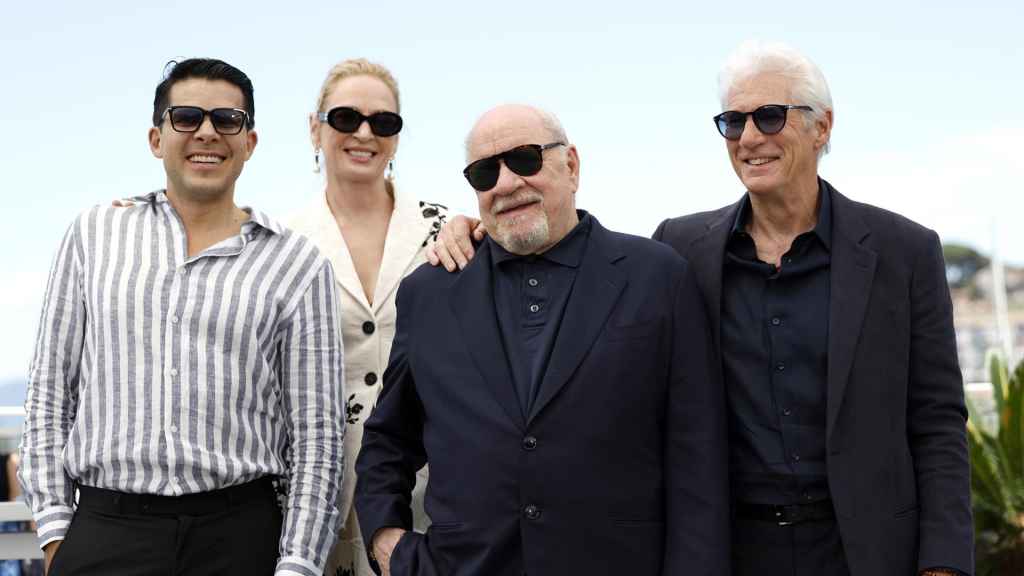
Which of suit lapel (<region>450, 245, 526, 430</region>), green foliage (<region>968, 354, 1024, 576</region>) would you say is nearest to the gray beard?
suit lapel (<region>450, 245, 526, 430</region>)

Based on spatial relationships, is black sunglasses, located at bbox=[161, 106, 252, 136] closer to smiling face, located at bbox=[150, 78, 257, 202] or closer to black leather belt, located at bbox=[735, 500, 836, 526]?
smiling face, located at bbox=[150, 78, 257, 202]

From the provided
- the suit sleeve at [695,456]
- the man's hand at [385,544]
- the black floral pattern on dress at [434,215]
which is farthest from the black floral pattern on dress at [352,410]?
the suit sleeve at [695,456]

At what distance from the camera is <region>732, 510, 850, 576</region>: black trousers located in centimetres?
307

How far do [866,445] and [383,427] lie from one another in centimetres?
136

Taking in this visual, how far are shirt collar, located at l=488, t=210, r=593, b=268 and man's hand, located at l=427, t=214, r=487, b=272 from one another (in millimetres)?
114

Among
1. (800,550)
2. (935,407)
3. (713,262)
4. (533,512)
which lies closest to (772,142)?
(713,262)

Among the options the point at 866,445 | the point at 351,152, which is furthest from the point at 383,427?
the point at 866,445

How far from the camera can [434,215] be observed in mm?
4062

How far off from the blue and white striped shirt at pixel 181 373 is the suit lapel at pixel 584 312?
744 mm

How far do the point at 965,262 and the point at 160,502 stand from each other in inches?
3891

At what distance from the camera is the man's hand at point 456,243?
3.39 m

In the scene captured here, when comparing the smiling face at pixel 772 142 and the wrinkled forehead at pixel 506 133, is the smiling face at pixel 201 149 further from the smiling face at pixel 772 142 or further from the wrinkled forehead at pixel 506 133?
the smiling face at pixel 772 142

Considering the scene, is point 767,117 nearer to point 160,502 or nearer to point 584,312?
point 584,312

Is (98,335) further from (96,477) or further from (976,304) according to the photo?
(976,304)
